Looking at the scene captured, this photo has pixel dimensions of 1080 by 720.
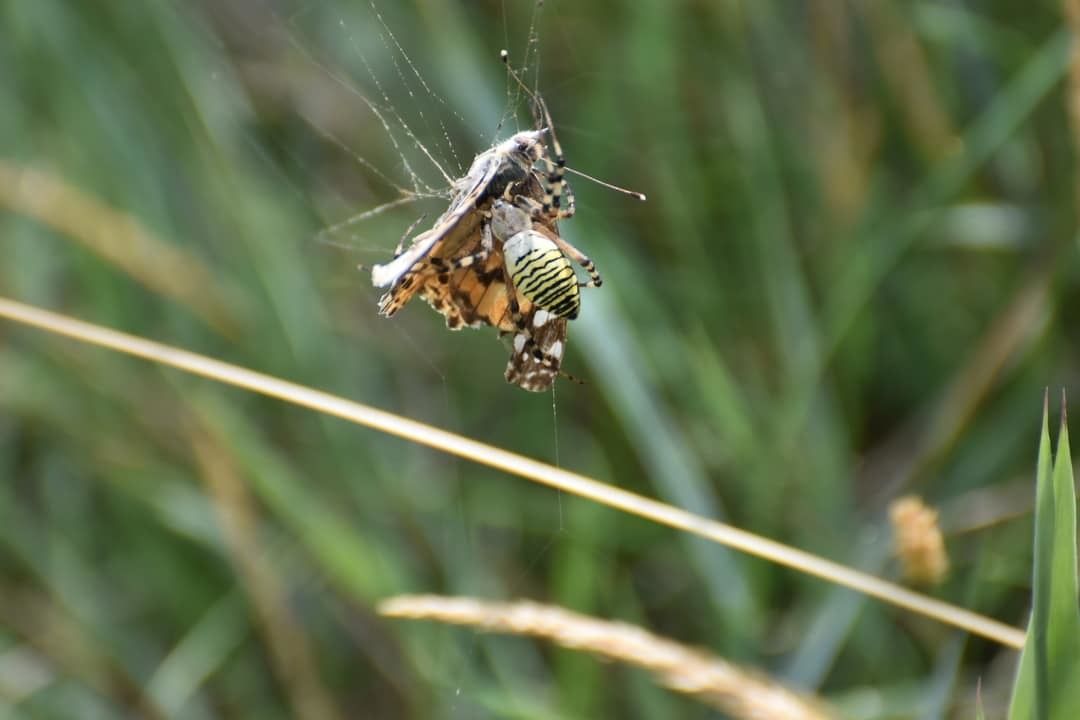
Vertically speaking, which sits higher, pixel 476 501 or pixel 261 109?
pixel 261 109

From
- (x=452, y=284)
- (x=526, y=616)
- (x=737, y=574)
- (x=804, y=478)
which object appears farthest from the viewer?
(x=804, y=478)

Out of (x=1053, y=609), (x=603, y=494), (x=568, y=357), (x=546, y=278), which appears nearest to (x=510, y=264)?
(x=546, y=278)

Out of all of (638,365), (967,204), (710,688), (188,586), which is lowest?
(710,688)

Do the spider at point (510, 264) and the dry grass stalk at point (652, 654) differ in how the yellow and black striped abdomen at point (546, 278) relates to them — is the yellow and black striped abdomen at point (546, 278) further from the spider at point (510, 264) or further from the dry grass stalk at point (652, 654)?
the dry grass stalk at point (652, 654)

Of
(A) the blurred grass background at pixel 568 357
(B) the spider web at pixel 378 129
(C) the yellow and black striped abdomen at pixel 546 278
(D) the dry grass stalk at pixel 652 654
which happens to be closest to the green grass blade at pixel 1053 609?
(D) the dry grass stalk at pixel 652 654

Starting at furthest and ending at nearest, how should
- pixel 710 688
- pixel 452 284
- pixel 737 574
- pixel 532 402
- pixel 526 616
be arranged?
pixel 532 402 < pixel 737 574 < pixel 452 284 < pixel 526 616 < pixel 710 688

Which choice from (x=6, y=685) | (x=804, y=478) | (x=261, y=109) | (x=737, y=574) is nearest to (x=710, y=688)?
(x=737, y=574)

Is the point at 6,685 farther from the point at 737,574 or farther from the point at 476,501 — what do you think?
the point at 737,574
